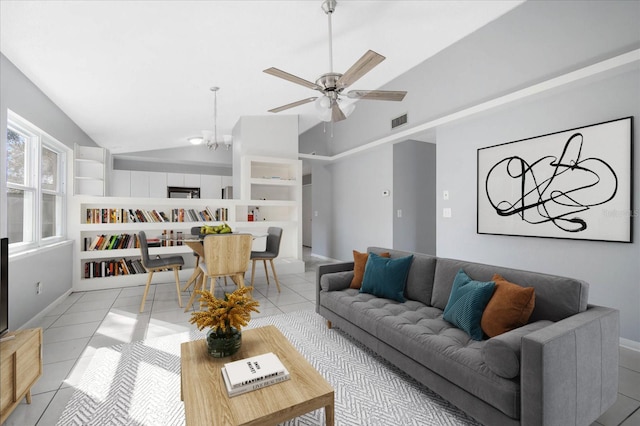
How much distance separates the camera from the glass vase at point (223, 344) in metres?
1.64

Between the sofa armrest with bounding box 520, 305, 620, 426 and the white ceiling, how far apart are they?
2.92 meters

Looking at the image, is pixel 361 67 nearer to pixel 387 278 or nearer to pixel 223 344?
pixel 387 278

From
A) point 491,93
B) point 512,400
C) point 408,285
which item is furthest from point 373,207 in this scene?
point 512,400

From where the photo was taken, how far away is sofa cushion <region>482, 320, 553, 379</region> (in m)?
1.39

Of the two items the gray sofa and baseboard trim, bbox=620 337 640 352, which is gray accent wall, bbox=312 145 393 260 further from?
the gray sofa

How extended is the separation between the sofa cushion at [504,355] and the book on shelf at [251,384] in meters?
0.99

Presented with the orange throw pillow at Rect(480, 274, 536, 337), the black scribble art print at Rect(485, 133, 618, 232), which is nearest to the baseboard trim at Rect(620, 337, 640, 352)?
the black scribble art print at Rect(485, 133, 618, 232)

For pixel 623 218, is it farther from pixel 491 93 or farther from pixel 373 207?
pixel 373 207

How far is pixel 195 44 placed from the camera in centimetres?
295

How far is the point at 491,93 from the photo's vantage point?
354 centimetres

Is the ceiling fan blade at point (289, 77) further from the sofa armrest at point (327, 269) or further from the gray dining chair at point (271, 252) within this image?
the gray dining chair at point (271, 252)

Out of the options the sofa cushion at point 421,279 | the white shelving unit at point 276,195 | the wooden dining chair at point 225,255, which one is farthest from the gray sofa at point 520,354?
the white shelving unit at point 276,195

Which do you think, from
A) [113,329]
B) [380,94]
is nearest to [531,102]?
[380,94]

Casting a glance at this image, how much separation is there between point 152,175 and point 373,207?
215 inches
